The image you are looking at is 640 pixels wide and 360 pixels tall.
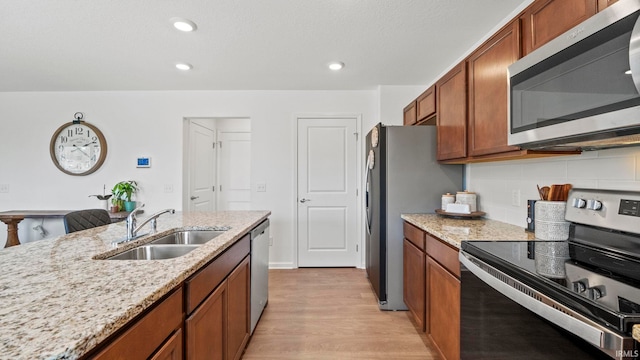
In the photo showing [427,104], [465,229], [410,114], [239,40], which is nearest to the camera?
[465,229]

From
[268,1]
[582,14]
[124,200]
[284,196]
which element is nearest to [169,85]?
[124,200]

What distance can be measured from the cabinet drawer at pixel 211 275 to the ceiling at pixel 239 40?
1577 millimetres

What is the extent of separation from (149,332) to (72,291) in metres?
0.24

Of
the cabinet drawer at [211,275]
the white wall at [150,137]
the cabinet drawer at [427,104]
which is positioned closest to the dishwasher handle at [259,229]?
the cabinet drawer at [211,275]

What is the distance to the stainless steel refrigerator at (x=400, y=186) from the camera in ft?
8.13

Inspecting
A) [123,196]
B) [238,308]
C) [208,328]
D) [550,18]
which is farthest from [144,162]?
[550,18]

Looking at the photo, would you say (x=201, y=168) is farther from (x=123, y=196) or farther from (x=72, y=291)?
(x=72, y=291)

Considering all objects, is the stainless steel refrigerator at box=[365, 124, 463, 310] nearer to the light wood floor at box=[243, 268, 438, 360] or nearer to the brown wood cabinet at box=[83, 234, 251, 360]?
the light wood floor at box=[243, 268, 438, 360]

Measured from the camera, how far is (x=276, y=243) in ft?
12.2

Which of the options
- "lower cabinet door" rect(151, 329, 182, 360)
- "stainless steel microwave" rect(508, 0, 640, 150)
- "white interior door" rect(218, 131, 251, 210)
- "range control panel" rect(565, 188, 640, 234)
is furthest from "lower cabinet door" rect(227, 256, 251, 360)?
"white interior door" rect(218, 131, 251, 210)

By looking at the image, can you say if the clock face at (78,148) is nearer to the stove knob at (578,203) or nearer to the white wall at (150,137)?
the white wall at (150,137)

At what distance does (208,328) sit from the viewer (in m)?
1.24

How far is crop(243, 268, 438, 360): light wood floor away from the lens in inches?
75.7

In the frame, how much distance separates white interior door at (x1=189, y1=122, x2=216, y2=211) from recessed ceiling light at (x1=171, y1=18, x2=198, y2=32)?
6.28 ft
